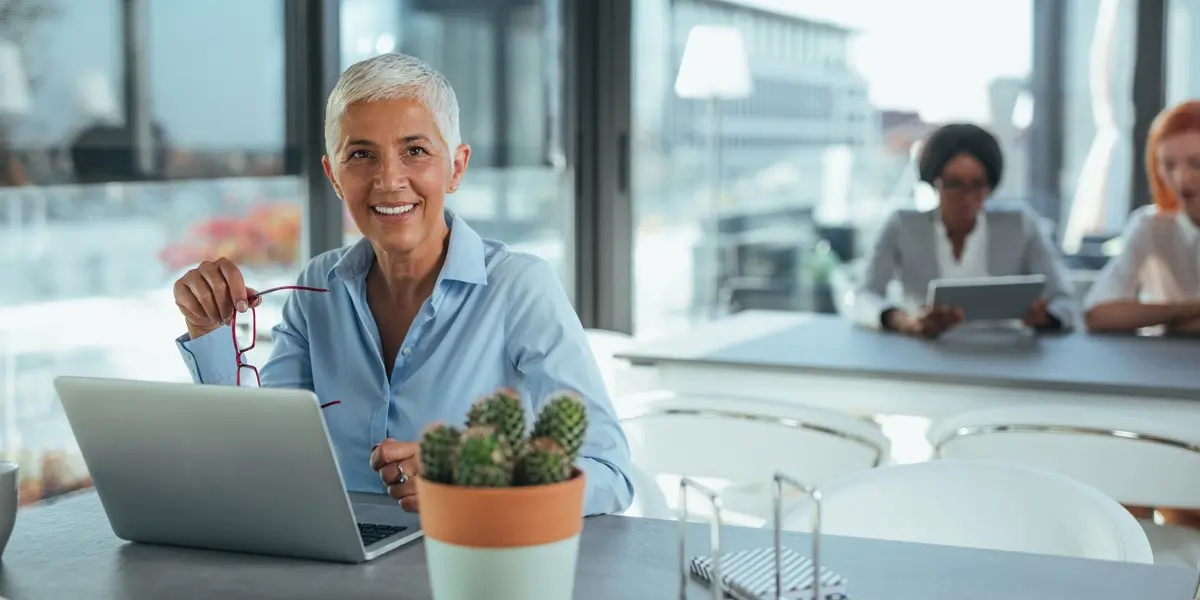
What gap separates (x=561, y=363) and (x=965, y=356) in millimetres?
1750

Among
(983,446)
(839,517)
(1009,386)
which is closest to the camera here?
(839,517)

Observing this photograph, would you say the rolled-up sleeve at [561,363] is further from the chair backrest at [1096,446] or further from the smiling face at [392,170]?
the chair backrest at [1096,446]

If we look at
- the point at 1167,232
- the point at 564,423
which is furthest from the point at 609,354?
the point at 564,423

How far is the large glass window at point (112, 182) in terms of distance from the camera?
9.96 ft

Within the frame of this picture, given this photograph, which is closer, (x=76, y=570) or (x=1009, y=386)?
(x=76, y=570)

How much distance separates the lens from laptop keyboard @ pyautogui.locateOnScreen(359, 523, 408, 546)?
1513mm

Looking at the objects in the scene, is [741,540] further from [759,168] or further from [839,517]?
[759,168]

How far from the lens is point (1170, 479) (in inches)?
85.3

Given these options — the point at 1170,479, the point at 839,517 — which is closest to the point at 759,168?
the point at 1170,479

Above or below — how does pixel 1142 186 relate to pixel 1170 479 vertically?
above

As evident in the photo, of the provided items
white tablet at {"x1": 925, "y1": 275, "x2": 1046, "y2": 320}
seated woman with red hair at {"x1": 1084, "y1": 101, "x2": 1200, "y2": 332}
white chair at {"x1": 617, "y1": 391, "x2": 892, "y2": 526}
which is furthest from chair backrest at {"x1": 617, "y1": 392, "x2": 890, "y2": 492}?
seated woman with red hair at {"x1": 1084, "y1": 101, "x2": 1200, "y2": 332}

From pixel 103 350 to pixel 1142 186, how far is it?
3767 millimetres

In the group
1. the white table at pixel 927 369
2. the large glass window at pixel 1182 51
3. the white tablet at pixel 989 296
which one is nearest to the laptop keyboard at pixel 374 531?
the white table at pixel 927 369

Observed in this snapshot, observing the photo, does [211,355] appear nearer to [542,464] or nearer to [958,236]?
[542,464]
